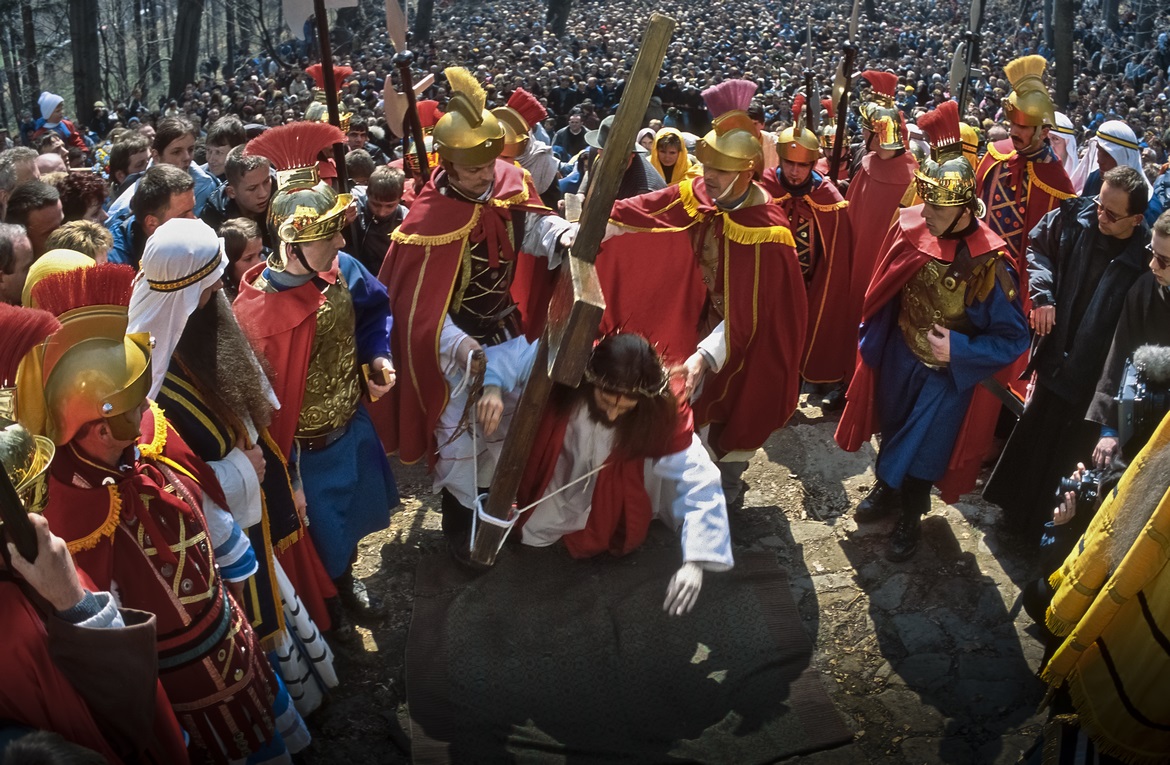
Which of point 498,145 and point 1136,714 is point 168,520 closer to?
point 498,145

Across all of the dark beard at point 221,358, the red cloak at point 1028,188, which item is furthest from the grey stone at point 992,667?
the dark beard at point 221,358

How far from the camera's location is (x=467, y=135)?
14.4 ft

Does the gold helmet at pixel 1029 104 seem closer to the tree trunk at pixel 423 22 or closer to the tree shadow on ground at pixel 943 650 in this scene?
the tree shadow on ground at pixel 943 650

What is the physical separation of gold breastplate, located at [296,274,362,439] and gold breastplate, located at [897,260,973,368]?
8.54 feet

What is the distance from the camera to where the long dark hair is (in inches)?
140

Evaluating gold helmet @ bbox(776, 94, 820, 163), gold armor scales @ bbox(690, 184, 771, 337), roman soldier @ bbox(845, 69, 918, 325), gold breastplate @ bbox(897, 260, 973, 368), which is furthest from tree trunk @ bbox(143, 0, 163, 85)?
gold breastplate @ bbox(897, 260, 973, 368)

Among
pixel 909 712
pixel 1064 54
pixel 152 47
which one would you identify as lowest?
pixel 152 47

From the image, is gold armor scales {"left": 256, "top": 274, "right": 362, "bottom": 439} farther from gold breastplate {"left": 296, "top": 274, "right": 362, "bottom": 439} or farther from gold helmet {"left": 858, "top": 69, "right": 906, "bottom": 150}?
gold helmet {"left": 858, "top": 69, "right": 906, "bottom": 150}

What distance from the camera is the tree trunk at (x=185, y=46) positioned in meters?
27.2

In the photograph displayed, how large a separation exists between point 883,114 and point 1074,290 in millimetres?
2894

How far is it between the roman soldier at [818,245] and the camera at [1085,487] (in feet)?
8.77

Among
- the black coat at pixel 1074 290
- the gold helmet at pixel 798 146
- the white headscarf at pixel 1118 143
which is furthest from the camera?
the white headscarf at pixel 1118 143

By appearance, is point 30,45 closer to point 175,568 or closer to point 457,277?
point 457,277

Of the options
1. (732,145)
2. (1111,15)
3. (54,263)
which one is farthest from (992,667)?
(1111,15)
